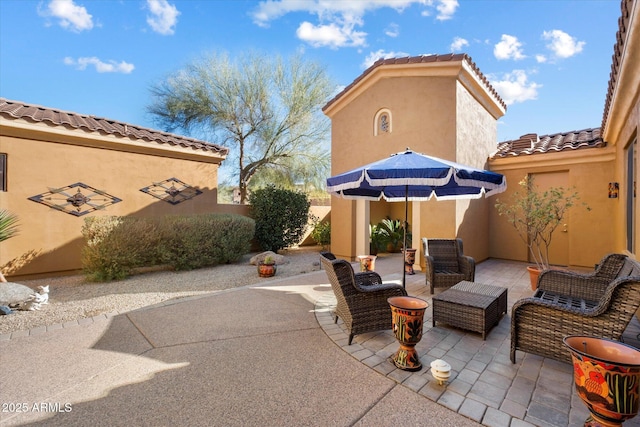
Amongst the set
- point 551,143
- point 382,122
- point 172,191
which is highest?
point 382,122

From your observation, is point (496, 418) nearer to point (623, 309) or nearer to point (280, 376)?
point (623, 309)

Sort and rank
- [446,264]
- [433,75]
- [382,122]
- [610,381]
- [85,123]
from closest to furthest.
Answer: [610,381]
[446,264]
[433,75]
[85,123]
[382,122]

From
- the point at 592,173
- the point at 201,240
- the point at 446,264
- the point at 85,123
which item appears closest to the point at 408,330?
the point at 446,264

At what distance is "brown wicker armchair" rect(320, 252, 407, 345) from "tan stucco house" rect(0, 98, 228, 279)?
9188 mm

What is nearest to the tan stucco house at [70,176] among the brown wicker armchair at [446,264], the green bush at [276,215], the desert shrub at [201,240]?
the desert shrub at [201,240]

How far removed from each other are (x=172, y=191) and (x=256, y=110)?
7868mm

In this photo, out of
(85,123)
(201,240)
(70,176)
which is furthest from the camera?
(201,240)

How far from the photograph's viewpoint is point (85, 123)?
377 inches

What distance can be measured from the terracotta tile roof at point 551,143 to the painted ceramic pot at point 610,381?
398 inches

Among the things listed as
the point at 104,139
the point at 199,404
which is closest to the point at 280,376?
the point at 199,404

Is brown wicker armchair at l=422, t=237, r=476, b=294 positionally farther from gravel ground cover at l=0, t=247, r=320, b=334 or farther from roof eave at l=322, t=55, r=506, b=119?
roof eave at l=322, t=55, r=506, b=119

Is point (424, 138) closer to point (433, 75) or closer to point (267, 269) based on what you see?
point (433, 75)

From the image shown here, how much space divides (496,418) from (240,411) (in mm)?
2449

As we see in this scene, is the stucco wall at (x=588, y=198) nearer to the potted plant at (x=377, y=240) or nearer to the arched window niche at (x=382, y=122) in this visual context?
the arched window niche at (x=382, y=122)
